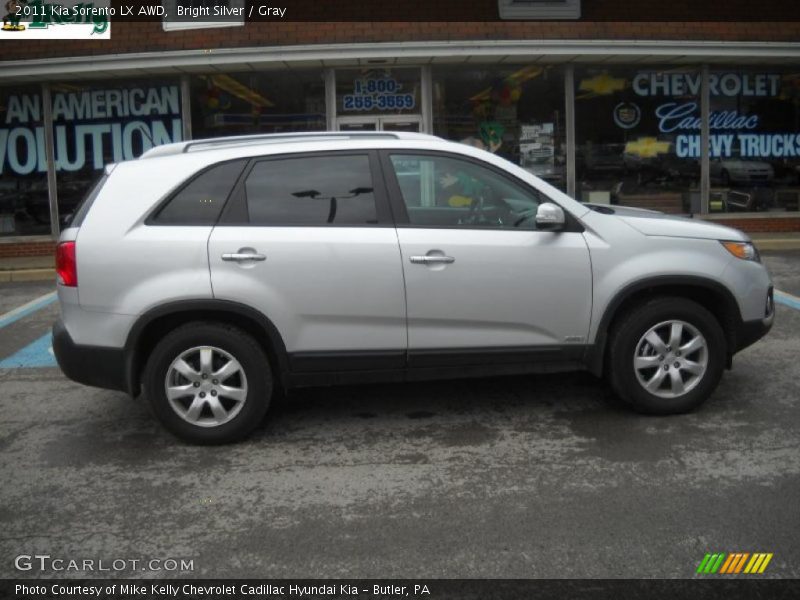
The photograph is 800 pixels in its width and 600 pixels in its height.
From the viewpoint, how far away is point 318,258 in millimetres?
4812

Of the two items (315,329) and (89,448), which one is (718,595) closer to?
(315,329)

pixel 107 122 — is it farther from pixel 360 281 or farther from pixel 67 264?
pixel 360 281

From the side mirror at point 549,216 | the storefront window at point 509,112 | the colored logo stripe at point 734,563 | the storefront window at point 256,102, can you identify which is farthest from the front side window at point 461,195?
the storefront window at point 256,102

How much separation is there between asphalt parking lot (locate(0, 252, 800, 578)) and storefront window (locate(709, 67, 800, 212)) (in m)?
8.88

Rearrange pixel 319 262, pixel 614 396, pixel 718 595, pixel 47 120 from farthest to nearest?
pixel 47 120 → pixel 614 396 → pixel 319 262 → pixel 718 595

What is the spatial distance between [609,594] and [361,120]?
457 inches

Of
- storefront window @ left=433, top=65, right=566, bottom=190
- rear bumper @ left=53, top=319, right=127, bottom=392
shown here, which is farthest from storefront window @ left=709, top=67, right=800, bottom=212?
rear bumper @ left=53, top=319, right=127, bottom=392

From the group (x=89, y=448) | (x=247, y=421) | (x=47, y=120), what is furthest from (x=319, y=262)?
(x=47, y=120)

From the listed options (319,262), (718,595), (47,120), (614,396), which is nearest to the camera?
(718,595)

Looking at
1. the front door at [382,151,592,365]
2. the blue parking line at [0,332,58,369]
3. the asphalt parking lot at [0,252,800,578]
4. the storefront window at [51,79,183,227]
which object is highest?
the storefront window at [51,79,183,227]

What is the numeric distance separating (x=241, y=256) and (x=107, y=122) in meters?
10.2

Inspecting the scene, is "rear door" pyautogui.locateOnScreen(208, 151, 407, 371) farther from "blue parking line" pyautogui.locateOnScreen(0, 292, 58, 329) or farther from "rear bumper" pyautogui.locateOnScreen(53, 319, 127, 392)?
"blue parking line" pyautogui.locateOnScreen(0, 292, 58, 329)

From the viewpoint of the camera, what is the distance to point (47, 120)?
1368 centimetres

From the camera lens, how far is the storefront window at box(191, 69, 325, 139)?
13.7 metres
